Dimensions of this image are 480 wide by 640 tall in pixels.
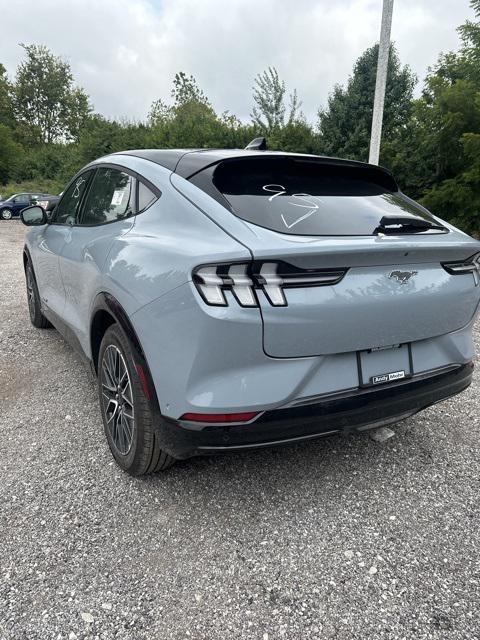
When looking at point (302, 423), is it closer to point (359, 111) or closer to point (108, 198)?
point (108, 198)

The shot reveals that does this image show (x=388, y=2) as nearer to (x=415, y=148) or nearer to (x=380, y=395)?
(x=415, y=148)

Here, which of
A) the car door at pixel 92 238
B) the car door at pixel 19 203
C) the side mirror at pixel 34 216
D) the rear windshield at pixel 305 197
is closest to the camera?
the rear windshield at pixel 305 197

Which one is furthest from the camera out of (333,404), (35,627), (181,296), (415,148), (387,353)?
(415,148)

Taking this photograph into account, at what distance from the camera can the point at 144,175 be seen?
248 centimetres

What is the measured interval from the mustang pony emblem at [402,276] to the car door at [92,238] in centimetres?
132

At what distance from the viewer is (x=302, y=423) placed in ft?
6.16

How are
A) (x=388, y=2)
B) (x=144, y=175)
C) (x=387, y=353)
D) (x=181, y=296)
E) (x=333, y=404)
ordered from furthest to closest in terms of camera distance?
(x=388, y=2), (x=144, y=175), (x=387, y=353), (x=333, y=404), (x=181, y=296)

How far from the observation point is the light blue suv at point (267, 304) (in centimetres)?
175

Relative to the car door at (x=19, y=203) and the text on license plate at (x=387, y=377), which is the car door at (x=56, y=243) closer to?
the text on license plate at (x=387, y=377)

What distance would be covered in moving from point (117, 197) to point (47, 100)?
5956cm

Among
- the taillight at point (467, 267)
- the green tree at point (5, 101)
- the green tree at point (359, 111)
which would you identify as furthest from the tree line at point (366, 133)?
the green tree at point (5, 101)

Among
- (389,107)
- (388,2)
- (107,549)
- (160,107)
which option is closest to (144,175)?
(107,549)

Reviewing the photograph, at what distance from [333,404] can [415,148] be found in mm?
11168

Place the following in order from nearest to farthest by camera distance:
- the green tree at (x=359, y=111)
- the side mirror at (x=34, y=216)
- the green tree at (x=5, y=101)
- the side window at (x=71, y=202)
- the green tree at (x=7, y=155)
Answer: the side window at (x=71, y=202) < the side mirror at (x=34, y=216) < the green tree at (x=359, y=111) < the green tree at (x=7, y=155) < the green tree at (x=5, y=101)
